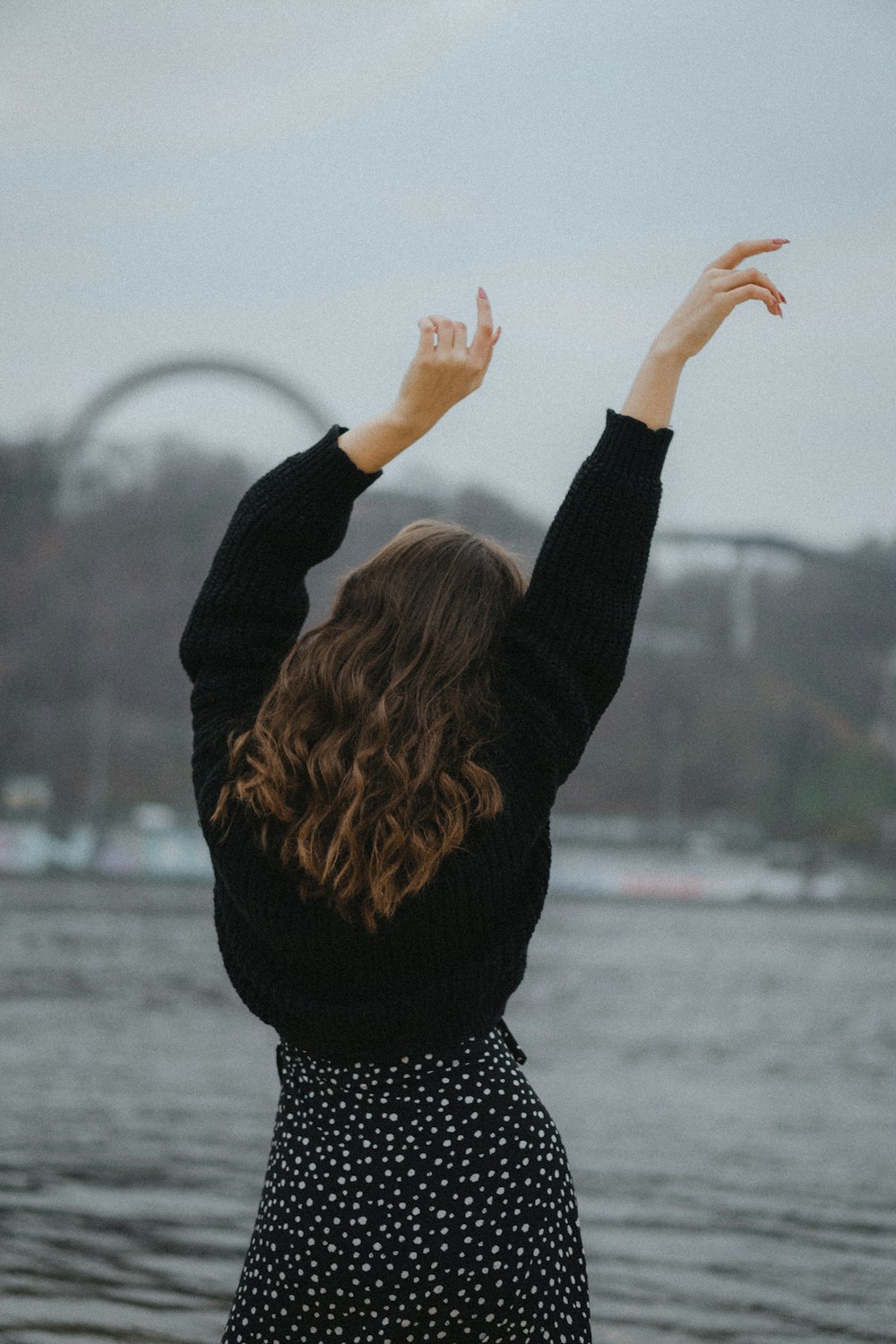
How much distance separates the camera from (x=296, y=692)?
182 cm

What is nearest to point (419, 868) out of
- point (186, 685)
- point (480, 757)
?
point (480, 757)

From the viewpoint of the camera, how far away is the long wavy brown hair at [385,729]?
1.73 meters

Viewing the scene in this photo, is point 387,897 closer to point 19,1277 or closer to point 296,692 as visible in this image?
point 296,692

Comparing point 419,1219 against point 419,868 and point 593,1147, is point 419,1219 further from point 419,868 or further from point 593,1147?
point 593,1147

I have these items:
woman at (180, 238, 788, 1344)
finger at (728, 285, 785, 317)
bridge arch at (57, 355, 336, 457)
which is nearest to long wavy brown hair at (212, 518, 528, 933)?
woman at (180, 238, 788, 1344)

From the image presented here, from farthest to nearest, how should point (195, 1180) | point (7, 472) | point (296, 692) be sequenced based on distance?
point (7, 472) → point (195, 1180) → point (296, 692)

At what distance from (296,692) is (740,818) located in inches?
2845

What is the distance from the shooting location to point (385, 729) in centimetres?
177

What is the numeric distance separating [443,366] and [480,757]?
450 mm

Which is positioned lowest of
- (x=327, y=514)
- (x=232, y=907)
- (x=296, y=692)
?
(x=232, y=907)

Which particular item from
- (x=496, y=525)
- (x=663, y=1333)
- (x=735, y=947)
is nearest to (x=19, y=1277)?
(x=663, y=1333)

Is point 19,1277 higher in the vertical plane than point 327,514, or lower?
lower

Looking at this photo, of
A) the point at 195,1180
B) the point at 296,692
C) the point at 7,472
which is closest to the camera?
the point at 296,692

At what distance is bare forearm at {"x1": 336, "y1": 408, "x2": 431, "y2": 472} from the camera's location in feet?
6.18
